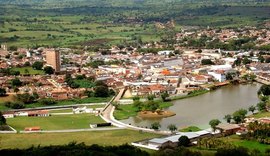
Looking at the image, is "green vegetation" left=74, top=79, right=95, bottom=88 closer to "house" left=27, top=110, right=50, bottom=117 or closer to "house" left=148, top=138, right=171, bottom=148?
"house" left=27, top=110, right=50, bottom=117

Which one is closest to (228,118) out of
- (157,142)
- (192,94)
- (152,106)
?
(152,106)

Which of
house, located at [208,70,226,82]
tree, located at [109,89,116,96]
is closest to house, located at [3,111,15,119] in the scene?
tree, located at [109,89,116,96]

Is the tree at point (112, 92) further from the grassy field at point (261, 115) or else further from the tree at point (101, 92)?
the grassy field at point (261, 115)

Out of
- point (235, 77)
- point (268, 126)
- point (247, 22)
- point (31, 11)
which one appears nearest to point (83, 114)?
point (268, 126)

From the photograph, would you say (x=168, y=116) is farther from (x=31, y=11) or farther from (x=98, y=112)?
(x=31, y=11)

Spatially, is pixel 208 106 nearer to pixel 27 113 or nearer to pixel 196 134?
pixel 196 134

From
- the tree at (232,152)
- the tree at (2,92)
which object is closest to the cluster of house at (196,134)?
the tree at (232,152)
